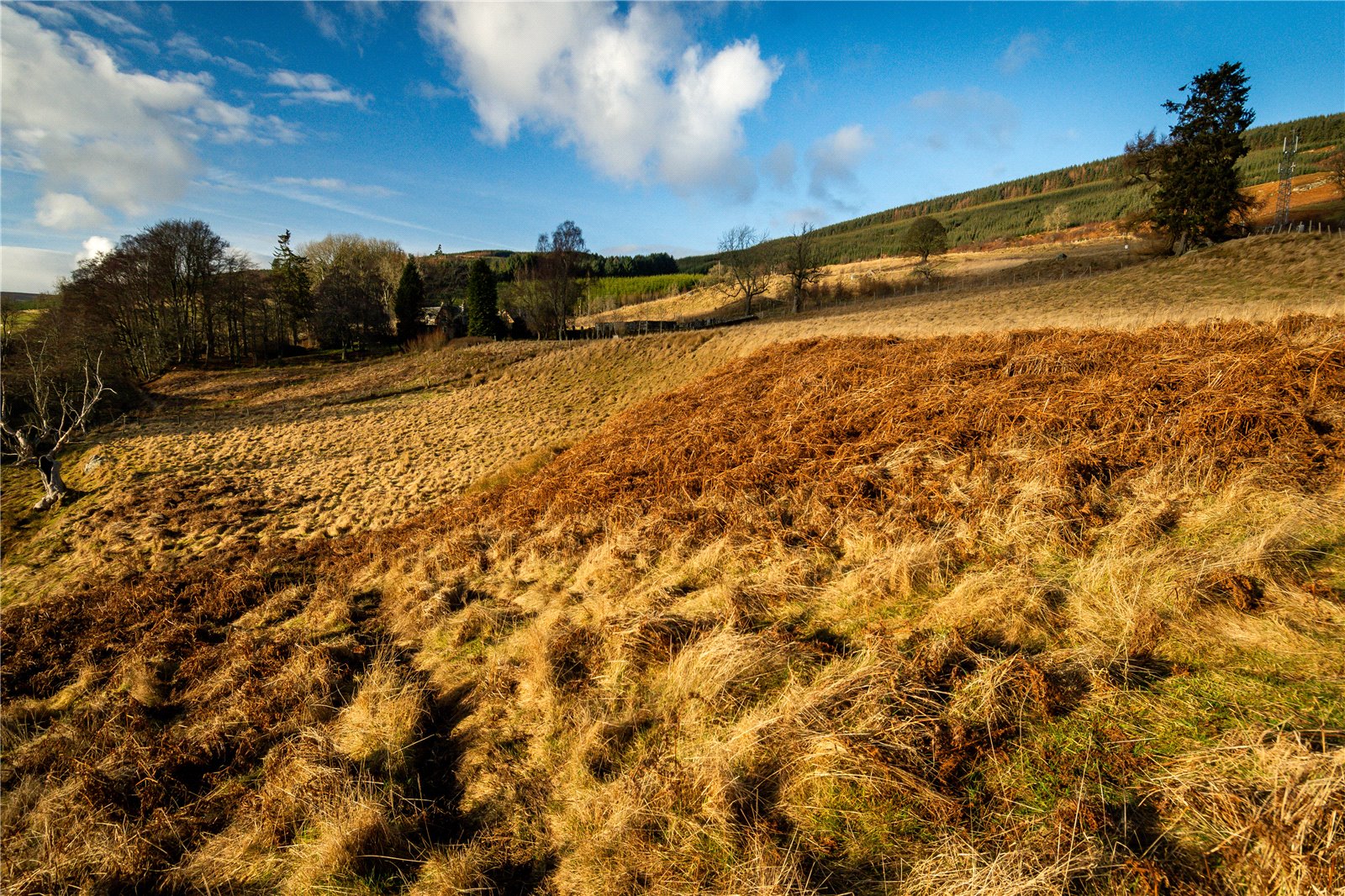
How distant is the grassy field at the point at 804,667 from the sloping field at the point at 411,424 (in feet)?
8.92

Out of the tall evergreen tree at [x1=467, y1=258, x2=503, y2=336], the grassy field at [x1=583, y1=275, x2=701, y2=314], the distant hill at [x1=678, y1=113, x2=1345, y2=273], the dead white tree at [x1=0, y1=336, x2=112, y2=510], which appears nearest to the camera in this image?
the dead white tree at [x1=0, y1=336, x2=112, y2=510]

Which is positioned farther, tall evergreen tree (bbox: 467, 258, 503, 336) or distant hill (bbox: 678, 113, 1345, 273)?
distant hill (bbox: 678, 113, 1345, 273)

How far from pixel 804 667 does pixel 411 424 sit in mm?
21447

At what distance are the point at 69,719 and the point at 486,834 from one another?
6.06 meters

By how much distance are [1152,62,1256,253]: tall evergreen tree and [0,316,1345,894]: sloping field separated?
34181mm

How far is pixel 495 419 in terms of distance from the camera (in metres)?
20.3

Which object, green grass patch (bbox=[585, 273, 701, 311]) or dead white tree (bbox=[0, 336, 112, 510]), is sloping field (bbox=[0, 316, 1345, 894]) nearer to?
dead white tree (bbox=[0, 336, 112, 510])

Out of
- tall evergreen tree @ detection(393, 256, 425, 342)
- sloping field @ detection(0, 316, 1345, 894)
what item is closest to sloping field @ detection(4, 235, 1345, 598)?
sloping field @ detection(0, 316, 1345, 894)

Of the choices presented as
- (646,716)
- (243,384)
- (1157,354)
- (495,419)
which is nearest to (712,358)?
(495,419)

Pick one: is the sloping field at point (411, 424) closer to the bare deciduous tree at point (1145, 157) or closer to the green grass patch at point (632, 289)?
the bare deciduous tree at point (1145, 157)

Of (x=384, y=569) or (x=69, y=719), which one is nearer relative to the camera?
(x=69, y=719)

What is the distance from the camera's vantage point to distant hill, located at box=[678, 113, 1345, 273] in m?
70.7

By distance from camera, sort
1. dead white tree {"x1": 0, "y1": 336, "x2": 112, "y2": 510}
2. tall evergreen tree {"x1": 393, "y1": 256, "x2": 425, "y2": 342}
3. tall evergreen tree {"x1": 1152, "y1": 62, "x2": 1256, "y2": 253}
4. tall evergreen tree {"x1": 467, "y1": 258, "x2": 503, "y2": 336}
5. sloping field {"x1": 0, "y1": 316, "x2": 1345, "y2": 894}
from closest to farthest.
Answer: sloping field {"x1": 0, "y1": 316, "x2": 1345, "y2": 894}, dead white tree {"x1": 0, "y1": 336, "x2": 112, "y2": 510}, tall evergreen tree {"x1": 1152, "y1": 62, "x2": 1256, "y2": 253}, tall evergreen tree {"x1": 467, "y1": 258, "x2": 503, "y2": 336}, tall evergreen tree {"x1": 393, "y1": 256, "x2": 425, "y2": 342}

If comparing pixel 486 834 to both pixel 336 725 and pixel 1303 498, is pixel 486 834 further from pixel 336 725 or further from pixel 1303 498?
pixel 1303 498
